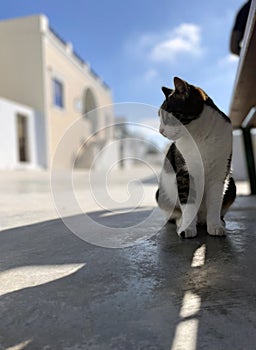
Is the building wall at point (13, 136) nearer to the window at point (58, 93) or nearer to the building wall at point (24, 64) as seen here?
the building wall at point (24, 64)

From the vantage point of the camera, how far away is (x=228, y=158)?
118 centimetres

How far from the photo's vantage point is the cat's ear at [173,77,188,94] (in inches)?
42.2

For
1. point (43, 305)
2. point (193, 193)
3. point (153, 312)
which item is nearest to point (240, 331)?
point (153, 312)

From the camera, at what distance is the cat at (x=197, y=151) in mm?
1104

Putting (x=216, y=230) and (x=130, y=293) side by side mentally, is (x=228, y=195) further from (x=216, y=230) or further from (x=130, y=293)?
(x=130, y=293)

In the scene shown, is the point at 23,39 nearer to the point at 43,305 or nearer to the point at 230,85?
the point at 230,85

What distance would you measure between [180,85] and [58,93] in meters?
10.3

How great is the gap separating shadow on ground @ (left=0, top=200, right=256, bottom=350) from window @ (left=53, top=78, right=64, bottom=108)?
9.86m

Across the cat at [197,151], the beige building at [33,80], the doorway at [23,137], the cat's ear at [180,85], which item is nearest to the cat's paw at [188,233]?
the cat at [197,151]

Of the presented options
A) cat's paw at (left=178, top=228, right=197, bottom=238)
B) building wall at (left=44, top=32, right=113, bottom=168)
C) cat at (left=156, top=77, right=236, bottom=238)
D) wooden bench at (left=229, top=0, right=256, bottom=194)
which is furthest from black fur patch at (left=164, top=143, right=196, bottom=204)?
building wall at (left=44, top=32, right=113, bottom=168)

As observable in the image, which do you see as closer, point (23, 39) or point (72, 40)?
point (23, 39)

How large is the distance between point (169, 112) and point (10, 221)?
3.27ft

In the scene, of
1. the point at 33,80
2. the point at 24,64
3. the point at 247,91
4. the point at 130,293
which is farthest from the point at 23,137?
the point at 130,293

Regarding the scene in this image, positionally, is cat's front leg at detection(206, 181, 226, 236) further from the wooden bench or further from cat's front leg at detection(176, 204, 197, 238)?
the wooden bench
